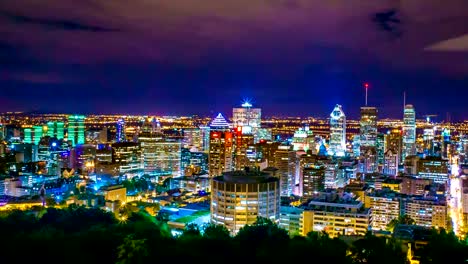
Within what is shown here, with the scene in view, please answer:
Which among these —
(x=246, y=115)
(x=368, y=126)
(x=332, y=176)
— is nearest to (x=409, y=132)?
(x=368, y=126)

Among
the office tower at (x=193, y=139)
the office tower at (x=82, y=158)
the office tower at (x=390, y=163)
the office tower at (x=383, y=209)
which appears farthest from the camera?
the office tower at (x=193, y=139)

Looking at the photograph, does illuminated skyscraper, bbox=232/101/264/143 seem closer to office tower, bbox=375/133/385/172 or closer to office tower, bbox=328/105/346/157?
office tower, bbox=328/105/346/157

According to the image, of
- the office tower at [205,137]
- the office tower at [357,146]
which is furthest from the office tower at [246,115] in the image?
the office tower at [357,146]

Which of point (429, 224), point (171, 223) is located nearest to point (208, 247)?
point (171, 223)

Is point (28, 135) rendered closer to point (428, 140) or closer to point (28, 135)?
point (28, 135)

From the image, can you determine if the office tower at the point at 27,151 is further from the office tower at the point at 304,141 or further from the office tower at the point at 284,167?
the office tower at the point at 304,141
